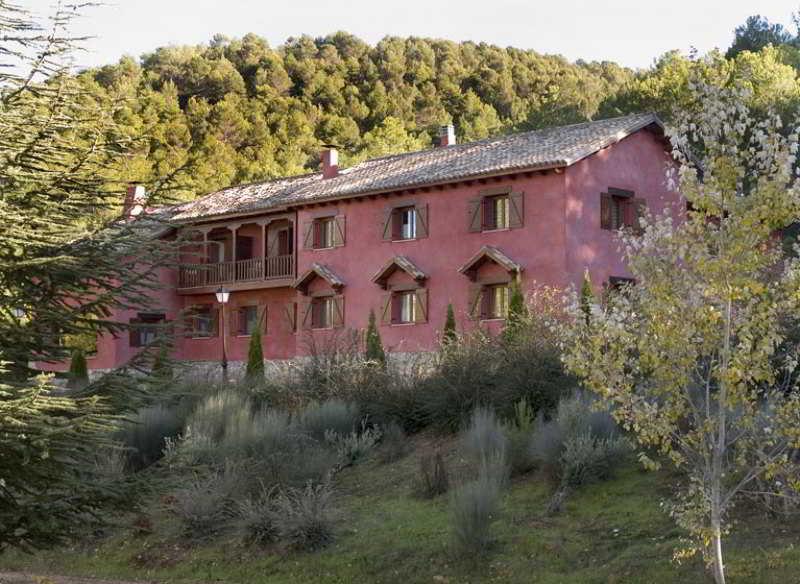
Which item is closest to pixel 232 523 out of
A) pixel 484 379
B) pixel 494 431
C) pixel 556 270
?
pixel 494 431

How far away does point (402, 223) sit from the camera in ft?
112

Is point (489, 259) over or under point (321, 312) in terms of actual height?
over

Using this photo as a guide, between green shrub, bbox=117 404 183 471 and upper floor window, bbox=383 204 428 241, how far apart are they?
43.1 feet

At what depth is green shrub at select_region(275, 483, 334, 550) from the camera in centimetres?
1529

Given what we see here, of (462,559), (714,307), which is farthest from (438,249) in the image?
(714,307)

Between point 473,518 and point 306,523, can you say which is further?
point 306,523

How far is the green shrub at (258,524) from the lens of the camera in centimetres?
1570

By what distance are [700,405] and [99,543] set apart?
9.77 meters

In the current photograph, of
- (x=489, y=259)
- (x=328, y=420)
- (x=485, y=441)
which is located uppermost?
(x=489, y=259)

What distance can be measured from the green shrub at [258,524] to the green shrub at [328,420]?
180 inches

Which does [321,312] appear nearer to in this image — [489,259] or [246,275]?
[246,275]

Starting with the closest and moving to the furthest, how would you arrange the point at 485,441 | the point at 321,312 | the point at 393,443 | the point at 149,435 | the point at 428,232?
the point at 485,441 < the point at 393,443 < the point at 149,435 < the point at 428,232 < the point at 321,312

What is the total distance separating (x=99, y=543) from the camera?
57.3 feet

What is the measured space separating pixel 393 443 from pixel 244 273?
20.6 meters
